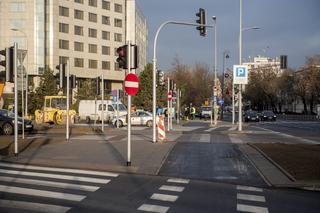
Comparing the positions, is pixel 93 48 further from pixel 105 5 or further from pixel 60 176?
pixel 60 176

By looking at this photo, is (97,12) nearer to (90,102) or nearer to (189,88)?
(189,88)

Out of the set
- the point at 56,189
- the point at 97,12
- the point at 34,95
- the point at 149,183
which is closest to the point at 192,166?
the point at 149,183

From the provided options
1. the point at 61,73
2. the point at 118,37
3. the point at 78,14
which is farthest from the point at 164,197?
the point at 118,37

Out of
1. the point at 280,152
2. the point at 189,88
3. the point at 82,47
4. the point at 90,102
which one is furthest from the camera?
the point at 82,47

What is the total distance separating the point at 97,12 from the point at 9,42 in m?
17.4

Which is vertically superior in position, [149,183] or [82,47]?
[82,47]

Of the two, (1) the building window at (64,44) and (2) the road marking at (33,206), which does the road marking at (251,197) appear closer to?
(2) the road marking at (33,206)

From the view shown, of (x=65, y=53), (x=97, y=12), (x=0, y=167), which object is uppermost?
(x=97, y=12)

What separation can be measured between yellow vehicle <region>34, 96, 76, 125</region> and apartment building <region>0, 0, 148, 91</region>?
34355 millimetres

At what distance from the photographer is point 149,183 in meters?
11.2

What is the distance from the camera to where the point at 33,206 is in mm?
8398

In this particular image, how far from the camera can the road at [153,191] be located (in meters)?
8.50

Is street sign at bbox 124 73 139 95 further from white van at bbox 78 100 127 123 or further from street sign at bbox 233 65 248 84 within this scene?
white van at bbox 78 100 127 123

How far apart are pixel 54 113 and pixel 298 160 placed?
33266mm
